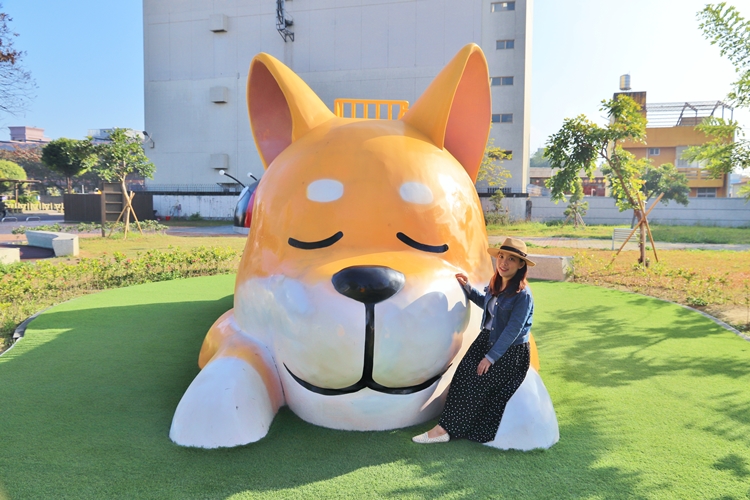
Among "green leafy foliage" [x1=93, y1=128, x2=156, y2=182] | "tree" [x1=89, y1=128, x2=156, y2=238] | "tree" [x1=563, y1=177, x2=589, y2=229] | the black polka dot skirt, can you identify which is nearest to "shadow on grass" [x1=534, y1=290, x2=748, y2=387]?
the black polka dot skirt

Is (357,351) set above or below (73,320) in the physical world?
above

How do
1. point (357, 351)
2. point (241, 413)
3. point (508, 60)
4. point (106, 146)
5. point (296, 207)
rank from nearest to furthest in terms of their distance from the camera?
point (357, 351) → point (241, 413) → point (296, 207) → point (106, 146) → point (508, 60)

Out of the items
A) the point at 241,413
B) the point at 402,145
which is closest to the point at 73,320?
the point at 241,413

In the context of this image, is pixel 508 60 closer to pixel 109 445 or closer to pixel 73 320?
pixel 73 320

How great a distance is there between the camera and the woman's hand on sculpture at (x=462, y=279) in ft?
10.8

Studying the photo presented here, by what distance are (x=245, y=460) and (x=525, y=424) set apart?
1.66m

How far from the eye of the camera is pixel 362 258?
313 cm

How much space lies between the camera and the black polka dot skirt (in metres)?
3.22

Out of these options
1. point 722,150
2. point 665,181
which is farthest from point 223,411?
point 665,181

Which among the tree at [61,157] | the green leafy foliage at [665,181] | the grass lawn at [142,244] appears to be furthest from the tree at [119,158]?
the green leafy foliage at [665,181]

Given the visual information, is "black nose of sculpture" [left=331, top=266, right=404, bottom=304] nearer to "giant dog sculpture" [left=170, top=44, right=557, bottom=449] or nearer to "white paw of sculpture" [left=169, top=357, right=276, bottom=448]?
"giant dog sculpture" [left=170, top=44, right=557, bottom=449]

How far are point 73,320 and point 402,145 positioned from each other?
16.5 ft

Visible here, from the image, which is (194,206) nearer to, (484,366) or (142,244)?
(142,244)

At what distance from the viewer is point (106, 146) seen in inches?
712
